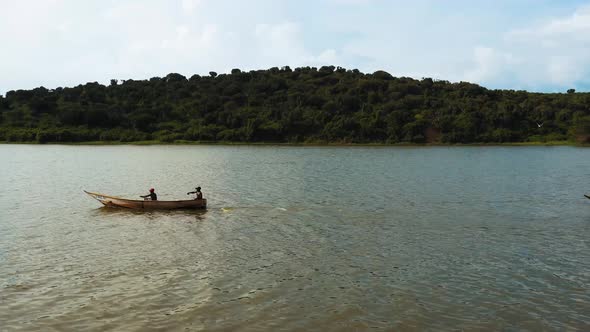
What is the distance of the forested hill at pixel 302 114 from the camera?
13475cm

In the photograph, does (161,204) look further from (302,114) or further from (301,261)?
(302,114)

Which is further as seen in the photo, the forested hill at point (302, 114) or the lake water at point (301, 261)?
the forested hill at point (302, 114)

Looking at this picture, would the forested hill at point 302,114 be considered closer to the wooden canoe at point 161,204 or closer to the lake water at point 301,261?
the lake water at point 301,261

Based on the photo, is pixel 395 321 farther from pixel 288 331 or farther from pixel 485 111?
pixel 485 111

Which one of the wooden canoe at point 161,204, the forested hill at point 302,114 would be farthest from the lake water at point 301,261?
the forested hill at point 302,114

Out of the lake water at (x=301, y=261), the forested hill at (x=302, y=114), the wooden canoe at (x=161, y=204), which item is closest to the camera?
the lake water at (x=301, y=261)

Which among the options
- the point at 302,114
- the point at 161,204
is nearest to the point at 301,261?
the point at 161,204

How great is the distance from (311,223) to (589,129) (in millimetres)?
121020

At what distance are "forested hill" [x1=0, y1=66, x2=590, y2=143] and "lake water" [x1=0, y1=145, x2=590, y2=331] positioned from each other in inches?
3647

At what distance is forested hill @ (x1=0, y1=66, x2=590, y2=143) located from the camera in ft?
442

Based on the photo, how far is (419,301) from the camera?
1642cm

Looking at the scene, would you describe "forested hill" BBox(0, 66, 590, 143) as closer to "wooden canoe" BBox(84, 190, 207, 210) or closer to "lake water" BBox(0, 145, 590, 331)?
"lake water" BBox(0, 145, 590, 331)

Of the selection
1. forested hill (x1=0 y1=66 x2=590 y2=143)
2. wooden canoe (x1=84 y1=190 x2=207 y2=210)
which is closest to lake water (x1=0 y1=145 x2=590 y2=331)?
wooden canoe (x1=84 y1=190 x2=207 y2=210)

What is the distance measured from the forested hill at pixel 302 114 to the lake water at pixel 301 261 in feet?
304
